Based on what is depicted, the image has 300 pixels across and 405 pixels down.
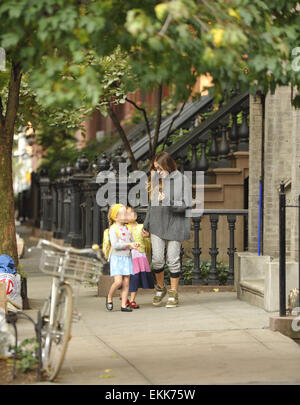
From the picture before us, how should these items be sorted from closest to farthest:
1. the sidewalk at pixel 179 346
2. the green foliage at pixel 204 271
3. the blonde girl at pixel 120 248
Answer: the sidewalk at pixel 179 346 → the blonde girl at pixel 120 248 → the green foliage at pixel 204 271

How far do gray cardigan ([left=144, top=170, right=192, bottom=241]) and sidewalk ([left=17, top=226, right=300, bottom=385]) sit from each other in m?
0.88

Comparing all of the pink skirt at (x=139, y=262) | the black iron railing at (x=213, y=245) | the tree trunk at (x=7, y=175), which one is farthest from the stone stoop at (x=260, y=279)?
the tree trunk at (x=7, y=175)

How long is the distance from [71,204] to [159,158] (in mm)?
8266

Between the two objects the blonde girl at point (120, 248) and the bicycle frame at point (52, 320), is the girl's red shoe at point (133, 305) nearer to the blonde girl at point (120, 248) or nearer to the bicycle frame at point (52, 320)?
the blonde girl at point (120, 248)

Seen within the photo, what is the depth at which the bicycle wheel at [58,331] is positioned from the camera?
20.7ft

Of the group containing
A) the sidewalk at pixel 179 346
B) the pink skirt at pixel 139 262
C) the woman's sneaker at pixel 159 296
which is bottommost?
the sidewalk at pixel 179 346

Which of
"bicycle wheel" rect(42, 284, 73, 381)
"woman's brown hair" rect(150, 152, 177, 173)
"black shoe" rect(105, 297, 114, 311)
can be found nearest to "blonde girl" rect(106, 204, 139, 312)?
"black shoe" rect(105, 297, 114, 311)

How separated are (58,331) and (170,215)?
4.34m

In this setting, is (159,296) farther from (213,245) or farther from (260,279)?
(213,245)

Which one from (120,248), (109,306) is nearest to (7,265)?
(120,248)

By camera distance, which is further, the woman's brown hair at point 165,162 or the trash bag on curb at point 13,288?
the woman's brown hair at point 165,162

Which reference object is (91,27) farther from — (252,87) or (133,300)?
(133,300)

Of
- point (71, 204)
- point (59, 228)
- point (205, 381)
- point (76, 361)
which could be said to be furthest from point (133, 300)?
point (59, 228)

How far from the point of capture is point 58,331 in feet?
21.6
